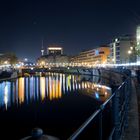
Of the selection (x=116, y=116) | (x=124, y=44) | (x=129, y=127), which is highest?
(x=124, y=44)

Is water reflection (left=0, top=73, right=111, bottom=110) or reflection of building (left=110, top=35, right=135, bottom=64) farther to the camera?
reflection of building (left=110, top=35, right=135, bottom=64)

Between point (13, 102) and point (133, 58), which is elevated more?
point (133, 58)

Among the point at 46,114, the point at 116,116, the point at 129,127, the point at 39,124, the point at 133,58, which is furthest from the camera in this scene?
the point at 133,58

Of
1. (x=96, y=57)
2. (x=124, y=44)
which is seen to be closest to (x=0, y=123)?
(x=124, y=44)

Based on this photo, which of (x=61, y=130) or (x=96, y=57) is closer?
(x=61, y=130)

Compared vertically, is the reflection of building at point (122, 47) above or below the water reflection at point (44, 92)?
above

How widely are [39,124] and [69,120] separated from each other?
12.2 ft

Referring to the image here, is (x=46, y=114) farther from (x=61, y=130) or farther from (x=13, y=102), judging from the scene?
(x=13, y=102)

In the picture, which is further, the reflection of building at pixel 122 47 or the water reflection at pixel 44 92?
the reflection of building at pixel 122 47

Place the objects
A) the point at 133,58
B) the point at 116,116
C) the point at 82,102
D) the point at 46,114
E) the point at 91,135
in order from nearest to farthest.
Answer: the point at 116,116
the point at 91,135
the point at 46,114
the point at 82,102
the point at 133,58

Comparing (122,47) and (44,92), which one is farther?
(122,47)

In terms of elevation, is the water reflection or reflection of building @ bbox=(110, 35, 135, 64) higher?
reflection of building @ bbox=(110, 35, 135, 64)

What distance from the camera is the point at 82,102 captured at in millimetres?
48938

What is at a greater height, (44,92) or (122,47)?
(122,47)
